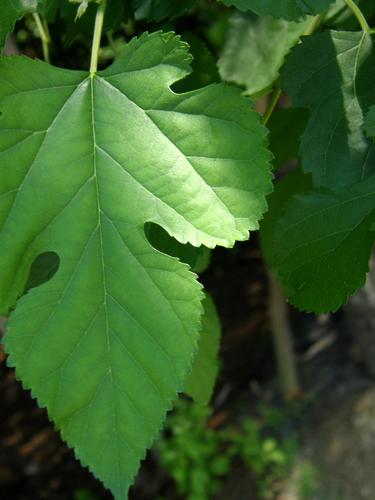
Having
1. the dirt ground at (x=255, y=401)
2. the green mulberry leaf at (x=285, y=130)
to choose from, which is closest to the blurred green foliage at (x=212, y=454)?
the dirt ground at (x=255, y=401)

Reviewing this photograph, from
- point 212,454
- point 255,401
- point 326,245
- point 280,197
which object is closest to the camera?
point 326,245

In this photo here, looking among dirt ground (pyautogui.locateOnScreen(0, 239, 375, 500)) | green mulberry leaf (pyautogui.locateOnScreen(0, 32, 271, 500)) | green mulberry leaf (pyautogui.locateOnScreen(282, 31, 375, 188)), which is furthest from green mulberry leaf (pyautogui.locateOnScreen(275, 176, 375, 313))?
dirt ground (pyautogui.locateOnScreen(0, 239, 375, 500))

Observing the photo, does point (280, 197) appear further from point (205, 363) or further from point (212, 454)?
point (212, 454)

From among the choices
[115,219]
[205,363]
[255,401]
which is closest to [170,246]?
[115,219]

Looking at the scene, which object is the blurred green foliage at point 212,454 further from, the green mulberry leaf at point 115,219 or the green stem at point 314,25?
the green mulberry leaf at point 115,219

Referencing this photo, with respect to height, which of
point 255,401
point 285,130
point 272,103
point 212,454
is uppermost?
point 272,103

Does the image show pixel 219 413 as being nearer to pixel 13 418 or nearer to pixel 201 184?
pixel 13 418
